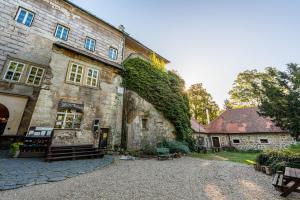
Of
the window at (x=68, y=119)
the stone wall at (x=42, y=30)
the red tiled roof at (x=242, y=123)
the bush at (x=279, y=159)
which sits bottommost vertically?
the bush at (x=279, y=159)

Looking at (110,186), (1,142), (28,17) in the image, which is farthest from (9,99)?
(110,186)

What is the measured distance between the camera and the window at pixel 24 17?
35.2 feet

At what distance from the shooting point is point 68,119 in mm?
9914

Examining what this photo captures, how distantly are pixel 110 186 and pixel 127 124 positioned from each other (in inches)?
300

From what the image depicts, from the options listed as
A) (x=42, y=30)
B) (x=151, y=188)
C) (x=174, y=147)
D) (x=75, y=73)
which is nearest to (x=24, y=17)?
(x=42, y=30)

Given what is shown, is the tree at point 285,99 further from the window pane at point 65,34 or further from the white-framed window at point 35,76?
the white-framed window at point 35,76

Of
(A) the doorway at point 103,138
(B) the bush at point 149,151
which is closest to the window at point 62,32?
(A) the doorway at point 103,138

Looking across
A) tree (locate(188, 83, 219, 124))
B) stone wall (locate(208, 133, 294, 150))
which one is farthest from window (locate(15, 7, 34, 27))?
tree (locate(188, 83, 219, 124))

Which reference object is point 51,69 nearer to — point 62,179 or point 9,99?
point 9,99

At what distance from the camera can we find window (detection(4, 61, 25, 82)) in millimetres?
10109

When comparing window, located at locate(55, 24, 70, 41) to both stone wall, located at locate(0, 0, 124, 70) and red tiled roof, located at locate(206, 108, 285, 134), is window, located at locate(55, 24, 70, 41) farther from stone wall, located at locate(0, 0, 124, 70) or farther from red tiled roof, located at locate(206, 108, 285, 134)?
red tiled roof, located at locate(206, 108, 285, 134)

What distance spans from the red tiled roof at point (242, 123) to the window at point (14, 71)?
75.6ft

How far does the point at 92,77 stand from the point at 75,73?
123 cm

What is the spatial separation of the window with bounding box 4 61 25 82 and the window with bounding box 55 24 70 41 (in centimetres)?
360
